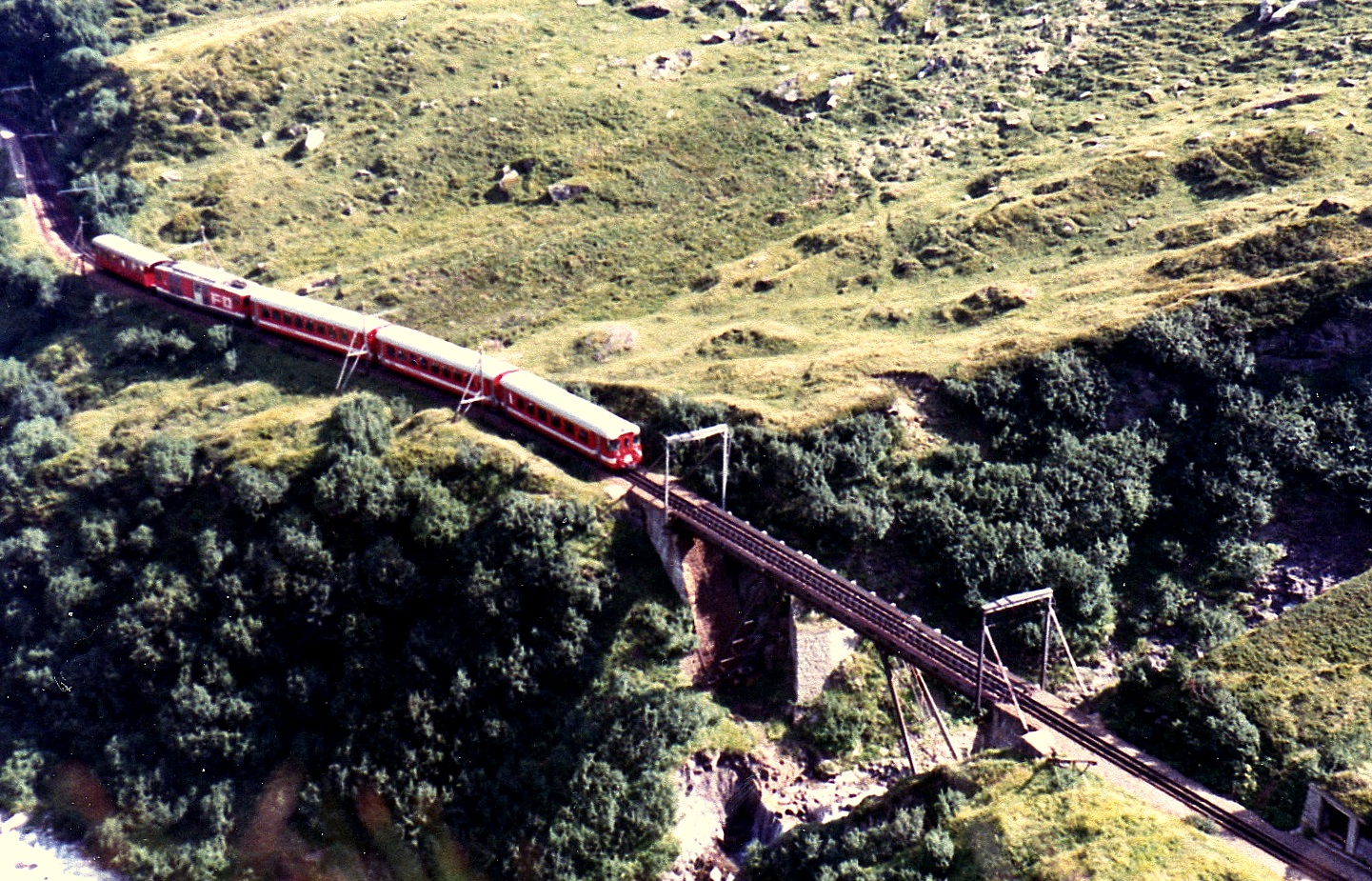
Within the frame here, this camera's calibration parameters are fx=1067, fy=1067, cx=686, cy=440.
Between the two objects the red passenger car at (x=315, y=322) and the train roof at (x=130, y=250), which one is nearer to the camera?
the red passenger car at (x=315, y=322)

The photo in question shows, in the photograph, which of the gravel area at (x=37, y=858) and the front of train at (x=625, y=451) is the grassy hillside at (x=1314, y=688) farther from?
the gravel area at (x=37, y=858)

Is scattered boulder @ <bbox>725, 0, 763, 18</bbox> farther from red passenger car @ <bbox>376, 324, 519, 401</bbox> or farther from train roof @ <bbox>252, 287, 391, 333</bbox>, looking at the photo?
red passenger car @ <bbox>376, 324, 519, 401</bbox>

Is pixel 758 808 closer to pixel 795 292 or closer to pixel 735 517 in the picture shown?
pixel 735 517

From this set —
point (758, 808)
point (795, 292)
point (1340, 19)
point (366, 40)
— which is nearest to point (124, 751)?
point (758, 808)

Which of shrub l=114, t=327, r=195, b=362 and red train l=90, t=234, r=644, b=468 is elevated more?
red train l=90, t=234, r=644, b=468

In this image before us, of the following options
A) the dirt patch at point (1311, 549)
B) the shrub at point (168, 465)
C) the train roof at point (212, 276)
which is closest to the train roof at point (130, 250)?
the train roof at point (212, 276)

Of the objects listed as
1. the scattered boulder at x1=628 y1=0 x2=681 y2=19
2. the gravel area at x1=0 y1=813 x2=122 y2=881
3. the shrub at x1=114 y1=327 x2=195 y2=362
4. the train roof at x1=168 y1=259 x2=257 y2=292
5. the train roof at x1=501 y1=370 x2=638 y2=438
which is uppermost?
the scattered boulder at x1=628 y1=0 x2=681 y2=19

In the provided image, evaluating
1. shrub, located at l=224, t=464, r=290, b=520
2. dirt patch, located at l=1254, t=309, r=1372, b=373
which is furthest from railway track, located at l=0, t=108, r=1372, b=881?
dirt patch, located at l=1254, t=309, r=1372, b=373
